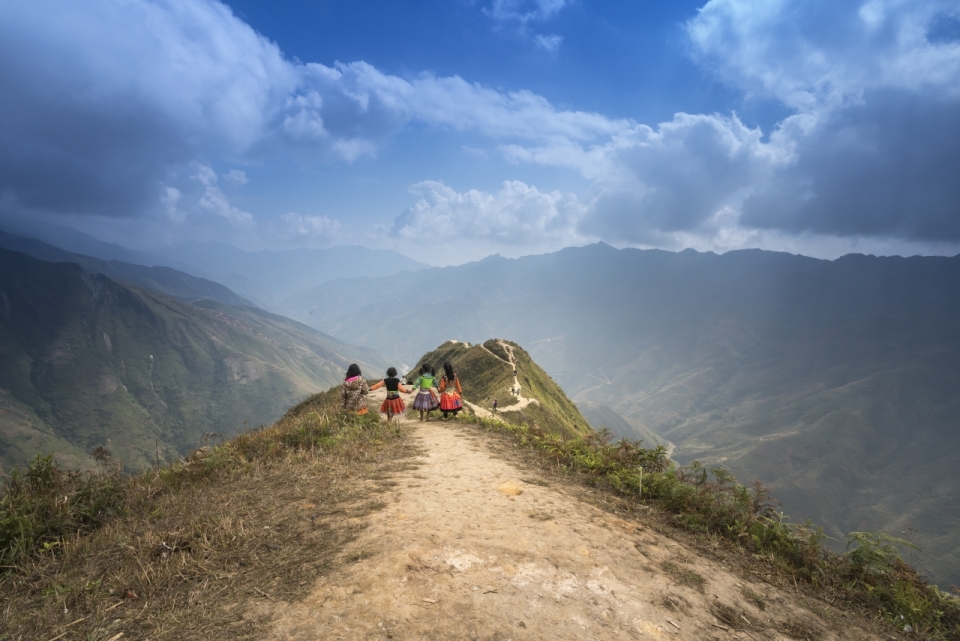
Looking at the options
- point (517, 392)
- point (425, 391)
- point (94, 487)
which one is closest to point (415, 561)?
point (94, 487)

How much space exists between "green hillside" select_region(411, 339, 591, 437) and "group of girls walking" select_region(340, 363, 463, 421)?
2795cm

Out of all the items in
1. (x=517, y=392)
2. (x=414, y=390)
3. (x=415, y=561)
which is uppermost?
(x=414, y=390)

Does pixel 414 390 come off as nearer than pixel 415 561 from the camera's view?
No

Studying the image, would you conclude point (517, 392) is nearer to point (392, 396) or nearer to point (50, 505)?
point (392, 396)

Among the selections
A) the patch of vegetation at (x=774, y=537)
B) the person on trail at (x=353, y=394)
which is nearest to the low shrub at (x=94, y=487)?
the person on trail at (x=353, y=394)

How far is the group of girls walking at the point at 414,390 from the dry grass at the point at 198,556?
6062mm

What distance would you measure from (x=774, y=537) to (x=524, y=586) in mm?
5284

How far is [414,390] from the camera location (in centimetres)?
1614

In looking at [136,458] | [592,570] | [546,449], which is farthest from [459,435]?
[136,458]

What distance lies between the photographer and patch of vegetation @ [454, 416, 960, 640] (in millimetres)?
6090

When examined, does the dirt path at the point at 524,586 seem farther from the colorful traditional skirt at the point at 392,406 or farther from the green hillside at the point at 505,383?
the green hillside at the point at 505,383

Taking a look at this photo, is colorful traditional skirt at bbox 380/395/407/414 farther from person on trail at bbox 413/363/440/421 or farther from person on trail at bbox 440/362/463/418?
person on trail at bbox 440/362/463/418

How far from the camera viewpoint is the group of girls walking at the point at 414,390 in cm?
1532

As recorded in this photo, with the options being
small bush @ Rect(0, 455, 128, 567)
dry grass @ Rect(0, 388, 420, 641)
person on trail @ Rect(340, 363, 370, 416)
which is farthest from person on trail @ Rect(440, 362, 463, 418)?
small bush @ Rect(0, 455, 128, 567)
